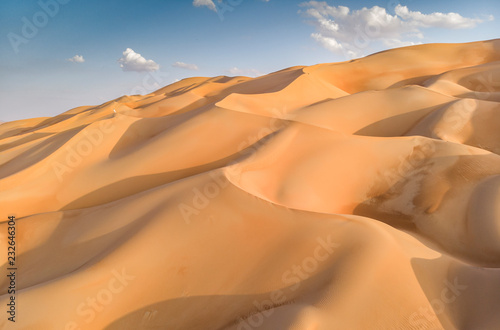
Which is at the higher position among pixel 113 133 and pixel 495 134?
pixel 113 133

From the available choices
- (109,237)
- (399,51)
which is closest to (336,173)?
(109,237)

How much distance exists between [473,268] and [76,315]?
15.8ft

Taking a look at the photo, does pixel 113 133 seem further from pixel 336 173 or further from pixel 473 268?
pixel 473 268

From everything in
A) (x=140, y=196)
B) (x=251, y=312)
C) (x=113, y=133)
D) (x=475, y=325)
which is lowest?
(x=475, y=325)

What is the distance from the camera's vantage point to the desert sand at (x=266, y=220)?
11.5ft

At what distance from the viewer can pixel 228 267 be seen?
4.09 metres

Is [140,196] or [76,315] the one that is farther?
[140,196]

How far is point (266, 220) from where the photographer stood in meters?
4.49

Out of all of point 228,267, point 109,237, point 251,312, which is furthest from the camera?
point 109,237

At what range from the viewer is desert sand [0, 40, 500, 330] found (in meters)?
3.51

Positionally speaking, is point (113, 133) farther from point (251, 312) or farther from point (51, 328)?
point (251, 312)

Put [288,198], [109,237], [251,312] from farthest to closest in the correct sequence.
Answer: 1. [288,198]
2. [109,237]
3. [251,312]

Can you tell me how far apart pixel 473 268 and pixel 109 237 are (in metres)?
5.03

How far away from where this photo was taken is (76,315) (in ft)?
12.3
